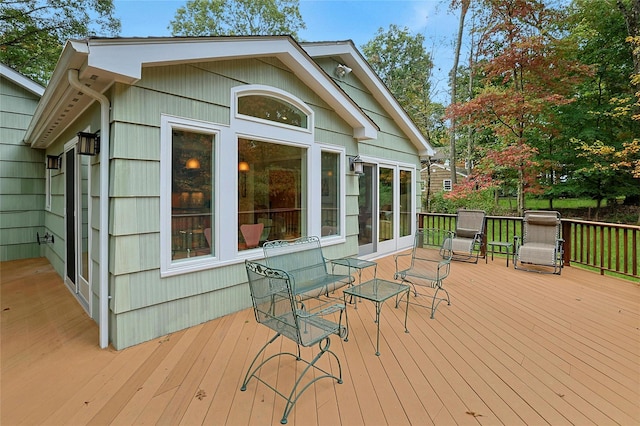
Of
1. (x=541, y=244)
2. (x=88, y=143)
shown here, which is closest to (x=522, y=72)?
(x=541, y=244)

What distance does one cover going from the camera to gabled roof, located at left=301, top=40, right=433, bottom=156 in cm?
597

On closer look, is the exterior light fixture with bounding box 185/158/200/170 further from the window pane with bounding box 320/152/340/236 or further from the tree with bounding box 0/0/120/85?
the tree with bounding box 0/0/120/85

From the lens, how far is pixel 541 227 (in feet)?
19.5

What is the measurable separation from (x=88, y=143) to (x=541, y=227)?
734cm

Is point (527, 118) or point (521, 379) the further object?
point (527, 118)

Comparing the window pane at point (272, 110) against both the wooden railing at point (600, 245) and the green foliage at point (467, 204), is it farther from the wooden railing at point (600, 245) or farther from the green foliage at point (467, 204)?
the green foliage at point (467, 204)

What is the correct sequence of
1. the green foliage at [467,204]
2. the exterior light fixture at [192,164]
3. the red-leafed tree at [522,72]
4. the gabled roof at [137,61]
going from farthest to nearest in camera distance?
1. the green foliage at [467,204]
2. the red-leafed tree at [522,72]
3. the exterior light fixture at [192,164]
4. the gabled roof at [137,61]

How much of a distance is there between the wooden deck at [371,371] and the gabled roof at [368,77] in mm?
4871

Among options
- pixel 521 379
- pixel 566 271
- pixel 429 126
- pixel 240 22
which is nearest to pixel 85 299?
pixel 521 379

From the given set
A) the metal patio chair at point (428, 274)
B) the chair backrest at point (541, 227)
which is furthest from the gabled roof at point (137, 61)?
the chair backrest at point (541, 227)

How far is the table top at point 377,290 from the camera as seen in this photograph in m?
3.12

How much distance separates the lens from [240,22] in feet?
58.6

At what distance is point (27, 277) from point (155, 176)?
14.8ft

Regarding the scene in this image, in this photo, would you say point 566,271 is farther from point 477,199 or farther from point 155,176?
point 477,199
